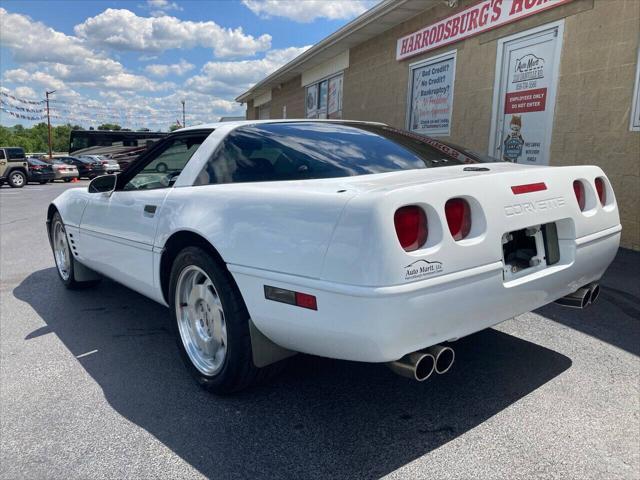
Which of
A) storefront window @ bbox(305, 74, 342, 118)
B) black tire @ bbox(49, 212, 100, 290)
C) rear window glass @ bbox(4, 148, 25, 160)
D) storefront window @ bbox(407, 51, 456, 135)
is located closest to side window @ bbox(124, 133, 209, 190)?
black tire @ bbox(49, 212, 100, 290)

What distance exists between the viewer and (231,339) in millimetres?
2529

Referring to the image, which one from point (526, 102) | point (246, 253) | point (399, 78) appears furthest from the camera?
point (399, 78)

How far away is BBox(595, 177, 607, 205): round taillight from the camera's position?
299 cm

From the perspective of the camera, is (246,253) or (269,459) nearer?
(269,459)

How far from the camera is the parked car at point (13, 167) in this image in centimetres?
2180

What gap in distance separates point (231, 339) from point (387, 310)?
0.95 meters

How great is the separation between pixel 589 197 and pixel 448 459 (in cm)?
164

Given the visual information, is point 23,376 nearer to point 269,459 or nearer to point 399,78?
point 269,459

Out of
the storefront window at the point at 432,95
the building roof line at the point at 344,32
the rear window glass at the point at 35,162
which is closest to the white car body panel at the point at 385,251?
the storefront window at the point at 432,95

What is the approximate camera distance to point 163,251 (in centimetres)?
304

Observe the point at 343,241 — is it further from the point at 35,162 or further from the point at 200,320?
the point at 35,162

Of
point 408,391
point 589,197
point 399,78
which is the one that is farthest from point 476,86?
point 408,391

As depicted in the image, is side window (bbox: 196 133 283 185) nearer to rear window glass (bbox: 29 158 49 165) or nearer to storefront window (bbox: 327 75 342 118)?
storefront window (bbox: 327 75 342 118)

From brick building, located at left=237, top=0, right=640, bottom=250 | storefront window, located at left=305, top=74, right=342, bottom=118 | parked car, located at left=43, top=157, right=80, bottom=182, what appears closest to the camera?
brick building, located at left=237, top=0, right=640, bottom=250
